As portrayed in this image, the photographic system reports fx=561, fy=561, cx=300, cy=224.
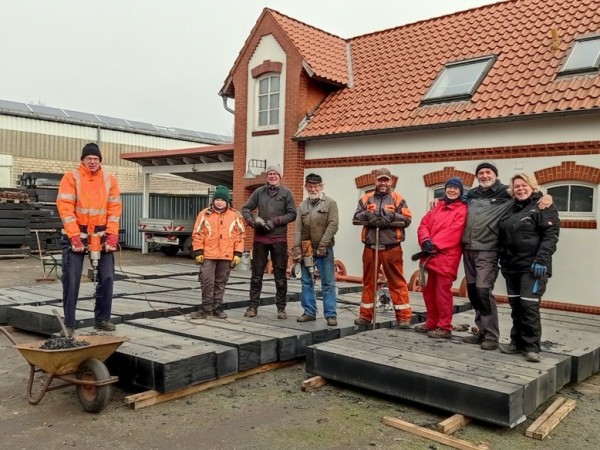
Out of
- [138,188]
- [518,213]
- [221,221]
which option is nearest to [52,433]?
[221,221]

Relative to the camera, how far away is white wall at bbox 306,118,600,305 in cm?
970

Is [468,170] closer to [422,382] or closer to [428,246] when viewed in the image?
[428,246]

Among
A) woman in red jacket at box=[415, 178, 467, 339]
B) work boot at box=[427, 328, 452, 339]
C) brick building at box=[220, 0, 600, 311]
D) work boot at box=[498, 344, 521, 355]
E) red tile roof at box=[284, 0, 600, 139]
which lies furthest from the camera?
red tile roof at box=[284, 0, 600, 139]

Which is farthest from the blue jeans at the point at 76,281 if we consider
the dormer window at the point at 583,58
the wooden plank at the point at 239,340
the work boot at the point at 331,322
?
the dormer window at the point at 583,58

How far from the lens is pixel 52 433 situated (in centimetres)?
452

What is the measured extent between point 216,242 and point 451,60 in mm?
8413

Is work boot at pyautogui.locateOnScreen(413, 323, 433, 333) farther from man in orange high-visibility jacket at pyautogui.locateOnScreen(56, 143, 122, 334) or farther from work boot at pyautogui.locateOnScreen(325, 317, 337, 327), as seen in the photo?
man in orange high-visibility jacket at pyautogui.locateOnScreen(56, 143, 122, 334)

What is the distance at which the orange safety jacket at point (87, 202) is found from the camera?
588 centimetres

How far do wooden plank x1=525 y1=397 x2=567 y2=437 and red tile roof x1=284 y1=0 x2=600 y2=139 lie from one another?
5.88 metres

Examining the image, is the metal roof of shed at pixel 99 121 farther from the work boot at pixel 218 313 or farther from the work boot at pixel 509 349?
the work boot at pixel 509 349

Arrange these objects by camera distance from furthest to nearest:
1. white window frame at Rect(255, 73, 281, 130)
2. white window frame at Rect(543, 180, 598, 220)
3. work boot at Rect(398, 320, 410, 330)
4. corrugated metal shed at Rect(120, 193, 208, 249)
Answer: corrugated metal shed at Rect(120, 193, 208, 249), white window frame at Rect(255, 73, 281, 130), white window frame at Rect(543, 180, 598, 220), work boot at Rect(398, 320, 410, 330)

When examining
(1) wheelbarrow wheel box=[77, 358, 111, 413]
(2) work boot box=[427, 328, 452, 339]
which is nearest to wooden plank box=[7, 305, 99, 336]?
(1) wheelbarrow wheel box=[77, 358, 111, 413]

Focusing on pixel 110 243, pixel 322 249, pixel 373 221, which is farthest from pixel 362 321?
pixel 110 243

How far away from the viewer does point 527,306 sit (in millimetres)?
5484
